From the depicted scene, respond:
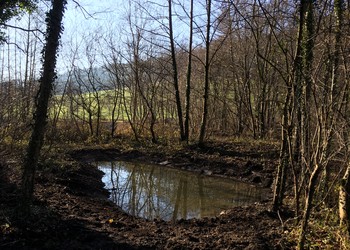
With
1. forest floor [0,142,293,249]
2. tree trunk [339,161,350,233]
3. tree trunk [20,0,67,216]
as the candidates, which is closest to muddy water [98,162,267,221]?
forest floor [0,142,293,249]

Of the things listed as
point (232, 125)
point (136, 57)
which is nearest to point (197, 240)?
point (136, 57)

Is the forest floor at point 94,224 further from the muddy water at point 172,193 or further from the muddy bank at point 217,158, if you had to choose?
the muddy water at point 172,193

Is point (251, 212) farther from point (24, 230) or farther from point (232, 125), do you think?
point (232, 125)

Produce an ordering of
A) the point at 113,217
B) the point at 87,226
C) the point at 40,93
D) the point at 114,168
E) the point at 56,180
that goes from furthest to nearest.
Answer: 1. the point at 114,168
2. the point at 56,180
3. the point at 113,217
4. the point at 87,226
5. the point at 40,93

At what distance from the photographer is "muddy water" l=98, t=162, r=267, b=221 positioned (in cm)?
864

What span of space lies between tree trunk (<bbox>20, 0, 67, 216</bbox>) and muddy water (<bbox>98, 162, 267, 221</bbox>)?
3.33 meters

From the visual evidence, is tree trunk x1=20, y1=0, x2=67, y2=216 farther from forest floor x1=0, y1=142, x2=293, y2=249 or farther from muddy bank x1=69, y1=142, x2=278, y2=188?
muddy bank x1=69, y1=142, x2=278, y2=188

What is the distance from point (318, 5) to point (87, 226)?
18.2 ft

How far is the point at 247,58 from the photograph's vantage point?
19188 millimetres

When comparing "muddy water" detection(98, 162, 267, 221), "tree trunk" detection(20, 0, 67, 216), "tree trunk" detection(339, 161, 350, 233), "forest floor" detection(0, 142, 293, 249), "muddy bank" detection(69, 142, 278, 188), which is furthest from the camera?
"muddy bank" detection(69, 142, 278, 188)

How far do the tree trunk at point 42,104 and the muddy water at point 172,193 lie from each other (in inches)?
131

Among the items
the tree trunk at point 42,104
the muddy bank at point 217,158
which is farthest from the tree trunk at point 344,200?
the muddy bank at point 217,158

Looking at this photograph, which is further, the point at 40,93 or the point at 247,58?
the point at 247,58

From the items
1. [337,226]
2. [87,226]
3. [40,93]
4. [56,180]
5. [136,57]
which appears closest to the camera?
[337,226]
